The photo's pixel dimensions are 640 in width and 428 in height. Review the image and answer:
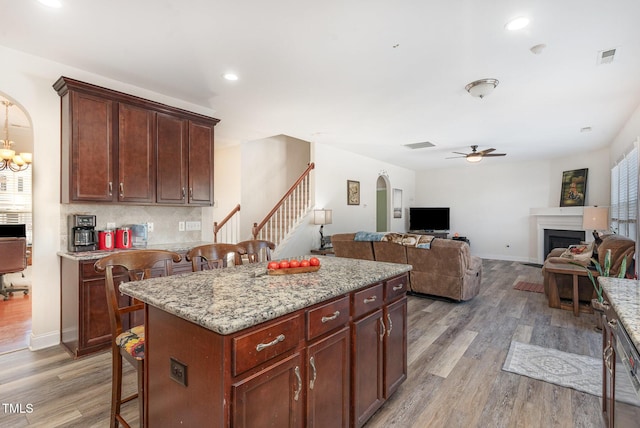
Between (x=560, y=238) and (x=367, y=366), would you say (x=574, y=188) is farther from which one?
(x=367, y=366)

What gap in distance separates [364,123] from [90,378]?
4.42 meters

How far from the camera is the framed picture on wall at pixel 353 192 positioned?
7168mm

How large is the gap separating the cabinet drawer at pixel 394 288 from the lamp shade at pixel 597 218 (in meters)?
5.21

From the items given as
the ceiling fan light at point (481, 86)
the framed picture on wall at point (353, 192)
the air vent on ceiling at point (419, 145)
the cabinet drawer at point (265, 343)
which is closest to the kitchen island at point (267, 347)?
the cabinet drawer at point (265, 343)

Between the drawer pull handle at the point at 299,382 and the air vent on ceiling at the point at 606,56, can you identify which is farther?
the air vent on ceiling at the point at 606,56

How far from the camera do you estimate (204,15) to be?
2285mm

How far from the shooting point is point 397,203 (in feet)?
30.6

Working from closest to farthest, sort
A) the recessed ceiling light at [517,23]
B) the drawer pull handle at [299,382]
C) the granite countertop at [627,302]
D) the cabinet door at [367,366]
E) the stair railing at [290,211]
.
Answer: the granite countertop at [627,302] < the drawer pull handle at [299,382] < the cabinet door at [367,366] < the recessed ceiling light at [517,23] < the stair railing at [290,211]

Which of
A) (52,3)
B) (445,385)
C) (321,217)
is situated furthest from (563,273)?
(52,3)

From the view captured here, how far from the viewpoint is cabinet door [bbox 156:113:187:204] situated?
141 inches

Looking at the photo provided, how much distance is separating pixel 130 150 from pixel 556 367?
4468 millimetres

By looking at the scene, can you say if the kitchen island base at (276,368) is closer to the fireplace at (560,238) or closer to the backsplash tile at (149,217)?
the backsplash tile at (149,217)

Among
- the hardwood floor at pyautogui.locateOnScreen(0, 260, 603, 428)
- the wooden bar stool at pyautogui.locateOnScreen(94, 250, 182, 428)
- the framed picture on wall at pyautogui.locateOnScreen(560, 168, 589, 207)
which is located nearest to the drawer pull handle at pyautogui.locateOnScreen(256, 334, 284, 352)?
the wooden bar stool at pyautogui.locateOnScreen(94, 250, 182, 428)

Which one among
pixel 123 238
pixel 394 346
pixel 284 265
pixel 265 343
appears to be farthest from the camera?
pixel 123 238
